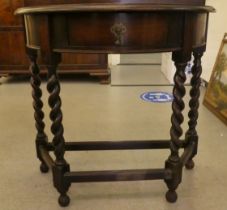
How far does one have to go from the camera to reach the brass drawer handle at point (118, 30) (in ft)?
2.80

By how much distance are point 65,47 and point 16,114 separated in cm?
132

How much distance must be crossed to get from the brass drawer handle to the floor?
65 centimetres

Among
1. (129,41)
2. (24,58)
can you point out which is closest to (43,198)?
(129,41)

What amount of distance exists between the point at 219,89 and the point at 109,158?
1077 mm

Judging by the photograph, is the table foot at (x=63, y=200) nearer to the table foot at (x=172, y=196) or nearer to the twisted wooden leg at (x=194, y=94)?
the table foot at (x=172, y=196)

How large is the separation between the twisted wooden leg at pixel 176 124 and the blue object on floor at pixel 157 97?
122 cm

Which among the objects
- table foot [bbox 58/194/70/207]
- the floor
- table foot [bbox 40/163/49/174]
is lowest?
the floor

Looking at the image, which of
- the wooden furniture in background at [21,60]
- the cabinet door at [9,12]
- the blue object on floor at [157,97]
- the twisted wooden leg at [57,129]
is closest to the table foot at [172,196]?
the twisted wooden leg at [57,129]

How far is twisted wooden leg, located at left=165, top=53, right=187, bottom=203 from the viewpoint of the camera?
961mm

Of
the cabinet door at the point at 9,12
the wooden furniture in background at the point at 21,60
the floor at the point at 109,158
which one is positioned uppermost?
the cabinet door at the point at 9,12

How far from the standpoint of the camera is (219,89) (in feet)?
6.76

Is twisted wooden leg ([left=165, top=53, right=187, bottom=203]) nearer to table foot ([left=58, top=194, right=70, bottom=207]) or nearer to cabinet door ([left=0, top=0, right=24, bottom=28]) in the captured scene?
table foot ([left=58, top=194, right=70, bottom=207])

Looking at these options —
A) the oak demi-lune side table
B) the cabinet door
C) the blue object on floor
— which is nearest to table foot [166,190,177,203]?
the oak demi-lune side table

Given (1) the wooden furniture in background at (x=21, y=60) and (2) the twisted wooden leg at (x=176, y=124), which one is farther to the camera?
(1) the wooden furniture in background at (x=21, y=60)
